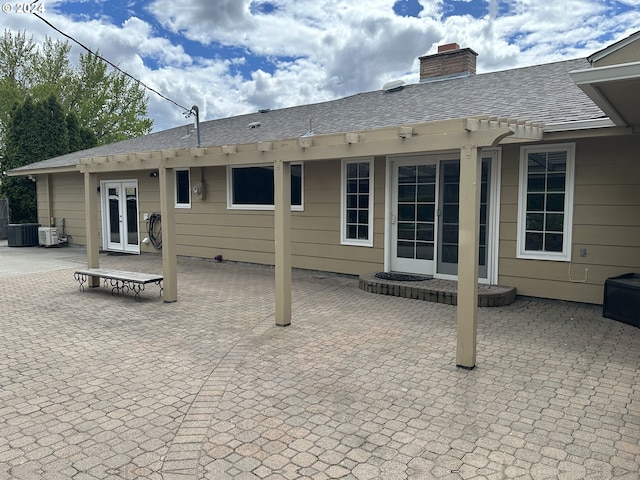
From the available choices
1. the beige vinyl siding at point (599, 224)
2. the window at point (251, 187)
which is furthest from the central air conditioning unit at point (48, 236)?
the beige vinyl siding at point (599, 224)

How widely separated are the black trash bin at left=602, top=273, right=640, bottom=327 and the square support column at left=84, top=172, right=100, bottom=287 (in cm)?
740

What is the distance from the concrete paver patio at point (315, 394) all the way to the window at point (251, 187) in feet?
12.4

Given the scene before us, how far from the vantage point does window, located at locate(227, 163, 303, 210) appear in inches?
380

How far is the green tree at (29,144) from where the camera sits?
15750 mm

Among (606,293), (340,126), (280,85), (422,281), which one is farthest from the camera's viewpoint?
(280,85)

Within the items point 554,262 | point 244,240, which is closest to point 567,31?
point 554,262

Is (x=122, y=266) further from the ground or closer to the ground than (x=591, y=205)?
closer to the ground

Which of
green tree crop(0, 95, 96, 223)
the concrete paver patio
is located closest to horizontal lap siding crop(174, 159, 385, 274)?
the concrete paver patio

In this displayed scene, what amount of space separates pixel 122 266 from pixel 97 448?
7.94 m

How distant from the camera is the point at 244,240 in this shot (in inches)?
397

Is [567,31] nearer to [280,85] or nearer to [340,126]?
[340,126]

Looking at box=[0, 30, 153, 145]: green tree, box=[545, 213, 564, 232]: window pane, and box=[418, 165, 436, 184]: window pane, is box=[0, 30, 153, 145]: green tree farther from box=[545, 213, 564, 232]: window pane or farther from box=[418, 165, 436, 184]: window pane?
box=[545, 213, 564, 232]: window pane

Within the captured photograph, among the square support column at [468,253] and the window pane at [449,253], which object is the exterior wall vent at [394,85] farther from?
the square support column at [468,253]

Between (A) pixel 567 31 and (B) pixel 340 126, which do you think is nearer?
(B) pixel 340 126
